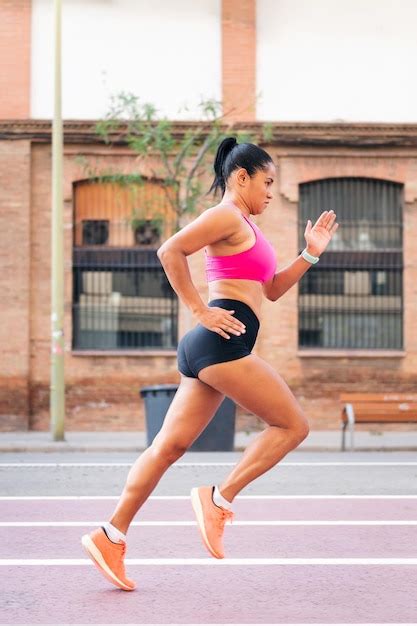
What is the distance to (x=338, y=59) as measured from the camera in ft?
76.6

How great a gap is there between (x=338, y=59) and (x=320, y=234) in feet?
58.6

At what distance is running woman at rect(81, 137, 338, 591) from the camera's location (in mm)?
5625

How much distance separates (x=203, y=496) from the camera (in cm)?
581

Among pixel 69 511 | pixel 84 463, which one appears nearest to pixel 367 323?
pixel 84 463

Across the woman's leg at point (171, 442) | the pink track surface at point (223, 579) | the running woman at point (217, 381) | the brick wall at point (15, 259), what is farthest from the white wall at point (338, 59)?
the woman's leg at point (171, 442)

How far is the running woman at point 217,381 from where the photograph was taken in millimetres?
5625

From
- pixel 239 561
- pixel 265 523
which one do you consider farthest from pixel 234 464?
pixel 239 561

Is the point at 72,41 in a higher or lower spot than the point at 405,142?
higher

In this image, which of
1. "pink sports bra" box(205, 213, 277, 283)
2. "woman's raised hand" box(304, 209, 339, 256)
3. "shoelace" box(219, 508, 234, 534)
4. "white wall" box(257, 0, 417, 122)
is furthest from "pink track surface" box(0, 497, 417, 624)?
"white wall" box(257, 0, 417, 122)

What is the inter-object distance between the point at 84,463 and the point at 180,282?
358 inches

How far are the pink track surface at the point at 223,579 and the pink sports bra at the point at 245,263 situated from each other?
153 centimetres

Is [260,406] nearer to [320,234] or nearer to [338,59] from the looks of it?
[320,234]

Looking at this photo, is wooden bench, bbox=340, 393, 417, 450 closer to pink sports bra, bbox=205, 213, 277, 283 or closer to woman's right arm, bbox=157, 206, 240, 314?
pink sports bra, bbox=205, 213, 277, 283

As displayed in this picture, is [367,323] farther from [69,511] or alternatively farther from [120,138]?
[69,511]
